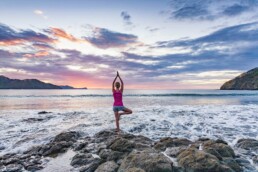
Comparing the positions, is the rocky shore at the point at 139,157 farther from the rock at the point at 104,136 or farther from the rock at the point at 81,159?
the rock at the point at 104,136

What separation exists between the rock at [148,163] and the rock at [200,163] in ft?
2.15

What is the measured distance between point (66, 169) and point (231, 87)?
186702 millimetres

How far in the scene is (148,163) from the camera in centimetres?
744

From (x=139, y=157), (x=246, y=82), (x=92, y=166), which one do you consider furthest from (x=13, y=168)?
(x=246, y=82)

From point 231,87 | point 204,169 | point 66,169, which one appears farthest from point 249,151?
point 231,87

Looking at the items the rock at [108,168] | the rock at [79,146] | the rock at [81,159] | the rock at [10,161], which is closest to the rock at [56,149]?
the rock at [79,146]

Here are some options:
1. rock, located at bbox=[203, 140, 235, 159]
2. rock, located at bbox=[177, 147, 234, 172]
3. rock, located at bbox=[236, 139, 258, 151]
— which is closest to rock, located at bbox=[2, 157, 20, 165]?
rock, located at bbox=[177, 147, 234, 172]

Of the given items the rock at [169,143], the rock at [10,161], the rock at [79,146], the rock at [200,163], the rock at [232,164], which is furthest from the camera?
the rock at [79,146]

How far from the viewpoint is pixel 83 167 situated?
8258 millimetres

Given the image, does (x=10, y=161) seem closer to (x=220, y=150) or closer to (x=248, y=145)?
(x=220, y=150)

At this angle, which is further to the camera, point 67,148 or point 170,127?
point 170,127

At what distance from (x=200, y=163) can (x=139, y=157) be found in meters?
2.06

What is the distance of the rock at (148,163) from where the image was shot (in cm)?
729

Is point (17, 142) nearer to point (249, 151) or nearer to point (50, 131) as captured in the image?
point (50, 131)
